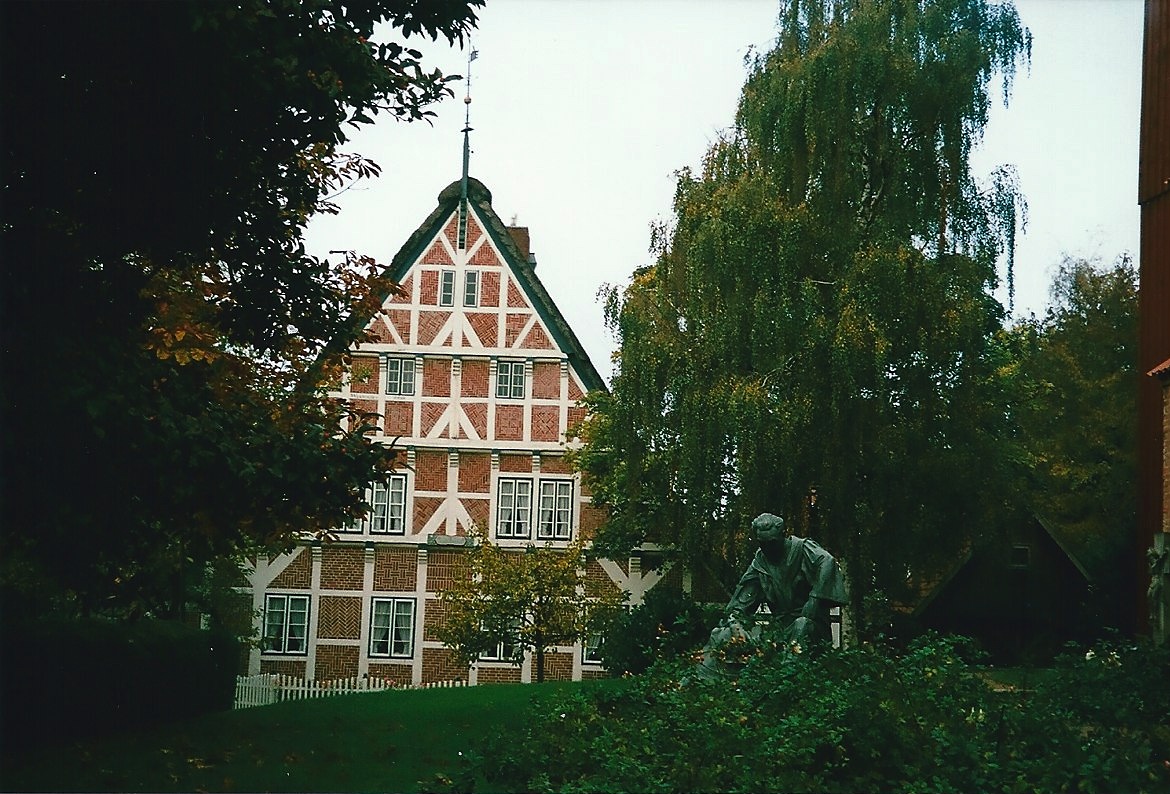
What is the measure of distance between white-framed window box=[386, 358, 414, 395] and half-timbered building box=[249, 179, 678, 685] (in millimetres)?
33

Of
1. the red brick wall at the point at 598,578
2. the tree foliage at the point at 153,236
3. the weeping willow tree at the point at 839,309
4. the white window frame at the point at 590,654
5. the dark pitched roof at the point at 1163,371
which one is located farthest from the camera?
the red brick wall at the point at 598,578

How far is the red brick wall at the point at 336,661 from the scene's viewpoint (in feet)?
111

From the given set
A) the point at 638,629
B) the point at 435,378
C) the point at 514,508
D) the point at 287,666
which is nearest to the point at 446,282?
the point at 435,378

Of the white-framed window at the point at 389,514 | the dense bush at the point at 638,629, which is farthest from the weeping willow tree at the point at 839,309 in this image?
the white-framed window at the point at 389,514

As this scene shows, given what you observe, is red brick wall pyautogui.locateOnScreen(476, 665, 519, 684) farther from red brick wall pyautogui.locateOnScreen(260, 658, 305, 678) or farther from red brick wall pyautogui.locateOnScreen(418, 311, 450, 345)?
red brick wall pyautogui.locateOnScreen(418, 311, 450, 345)

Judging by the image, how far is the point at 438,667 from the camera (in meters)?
A: 34.0

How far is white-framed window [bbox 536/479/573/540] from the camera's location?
34.4 meters

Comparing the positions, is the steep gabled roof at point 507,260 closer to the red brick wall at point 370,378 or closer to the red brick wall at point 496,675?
the red brick wall at point 370,378

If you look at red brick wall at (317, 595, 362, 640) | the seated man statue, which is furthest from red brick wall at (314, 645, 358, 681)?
the seated man statue

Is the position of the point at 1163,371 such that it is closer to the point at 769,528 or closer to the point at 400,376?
the point at 769,528

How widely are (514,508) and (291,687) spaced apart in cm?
649

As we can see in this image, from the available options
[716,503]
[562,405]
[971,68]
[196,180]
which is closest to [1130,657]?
[196,180]

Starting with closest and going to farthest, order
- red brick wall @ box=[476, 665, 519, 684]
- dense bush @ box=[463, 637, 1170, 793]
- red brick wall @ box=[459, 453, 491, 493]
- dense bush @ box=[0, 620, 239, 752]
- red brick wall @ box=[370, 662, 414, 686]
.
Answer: dense bush @ box=[463, 637, 1170, 793] → dense bush @ box=[0, 620, 239, 752] → red brick wall @ box=[476, 665, 519, 684] → red brick wall @ box=[370, 662, 414, 686] → red brick wall @ box=[459, 453, 491, 493]

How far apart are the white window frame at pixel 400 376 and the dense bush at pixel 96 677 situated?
590 inches
